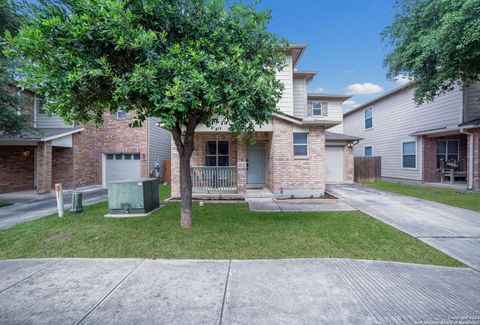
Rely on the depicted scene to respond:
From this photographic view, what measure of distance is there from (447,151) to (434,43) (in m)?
8.52

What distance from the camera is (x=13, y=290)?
2975mm

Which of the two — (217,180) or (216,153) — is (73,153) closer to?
(216,153)

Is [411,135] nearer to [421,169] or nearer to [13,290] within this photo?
[421,169]

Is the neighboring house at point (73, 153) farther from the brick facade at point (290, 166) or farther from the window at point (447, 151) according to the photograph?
the window at point (447, 151)

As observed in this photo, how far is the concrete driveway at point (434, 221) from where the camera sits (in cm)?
430

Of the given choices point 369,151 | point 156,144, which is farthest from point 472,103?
point 156,144

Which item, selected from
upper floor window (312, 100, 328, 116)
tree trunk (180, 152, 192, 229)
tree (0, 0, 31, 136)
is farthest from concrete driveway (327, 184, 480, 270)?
tree (0, 0, 31, 136)

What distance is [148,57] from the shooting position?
3957 mm

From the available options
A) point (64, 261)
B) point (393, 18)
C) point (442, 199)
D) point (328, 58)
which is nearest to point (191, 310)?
point (64, 261)

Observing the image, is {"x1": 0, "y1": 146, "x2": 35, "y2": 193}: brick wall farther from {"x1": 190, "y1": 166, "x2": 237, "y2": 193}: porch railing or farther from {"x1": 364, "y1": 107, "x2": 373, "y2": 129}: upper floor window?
{"x1": 364, "y1": 107, "x2": 373, "y2": 129}: upper floor window

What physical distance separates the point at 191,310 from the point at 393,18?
1457cm

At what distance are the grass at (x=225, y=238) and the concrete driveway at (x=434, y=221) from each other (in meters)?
0.39

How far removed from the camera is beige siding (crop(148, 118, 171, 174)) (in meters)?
14.3

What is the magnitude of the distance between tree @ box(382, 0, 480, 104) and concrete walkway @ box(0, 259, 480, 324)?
8.27 m
